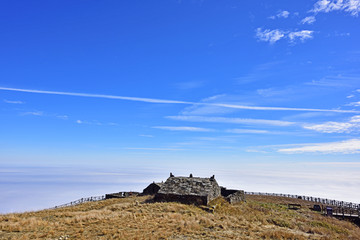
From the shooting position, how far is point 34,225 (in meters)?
16.1

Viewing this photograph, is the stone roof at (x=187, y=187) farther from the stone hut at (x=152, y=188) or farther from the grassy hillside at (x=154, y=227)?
the stone hut at (x=152, y=188)

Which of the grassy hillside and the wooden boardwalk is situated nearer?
the grassy hillside

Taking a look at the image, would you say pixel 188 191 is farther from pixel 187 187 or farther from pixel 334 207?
pixel 334 207

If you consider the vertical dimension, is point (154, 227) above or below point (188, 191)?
below

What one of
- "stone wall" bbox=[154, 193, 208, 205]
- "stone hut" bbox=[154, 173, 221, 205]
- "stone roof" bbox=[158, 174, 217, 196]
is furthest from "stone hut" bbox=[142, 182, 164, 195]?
"stone wall" bbox=[154, 193, 208, 205]

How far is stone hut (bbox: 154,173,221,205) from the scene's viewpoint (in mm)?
24828

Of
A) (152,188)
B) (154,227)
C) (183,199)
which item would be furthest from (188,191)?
(152,188)

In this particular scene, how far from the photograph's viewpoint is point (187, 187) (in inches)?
1078

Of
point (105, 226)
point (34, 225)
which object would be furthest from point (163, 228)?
point (34, 225)

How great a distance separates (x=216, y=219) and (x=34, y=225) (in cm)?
1454

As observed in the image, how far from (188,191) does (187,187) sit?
1.00 m

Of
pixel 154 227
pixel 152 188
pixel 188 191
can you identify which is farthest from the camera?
pixel 152 188

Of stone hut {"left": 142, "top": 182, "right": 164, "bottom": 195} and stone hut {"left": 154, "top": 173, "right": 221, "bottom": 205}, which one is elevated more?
stone hut {"left": 154, "top": 173, "right": 221, "bottom": 205}

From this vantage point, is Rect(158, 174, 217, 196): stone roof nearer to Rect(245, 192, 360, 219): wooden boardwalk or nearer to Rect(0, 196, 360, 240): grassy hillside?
Rect(0, 196, 360, 240): grassy hillside
